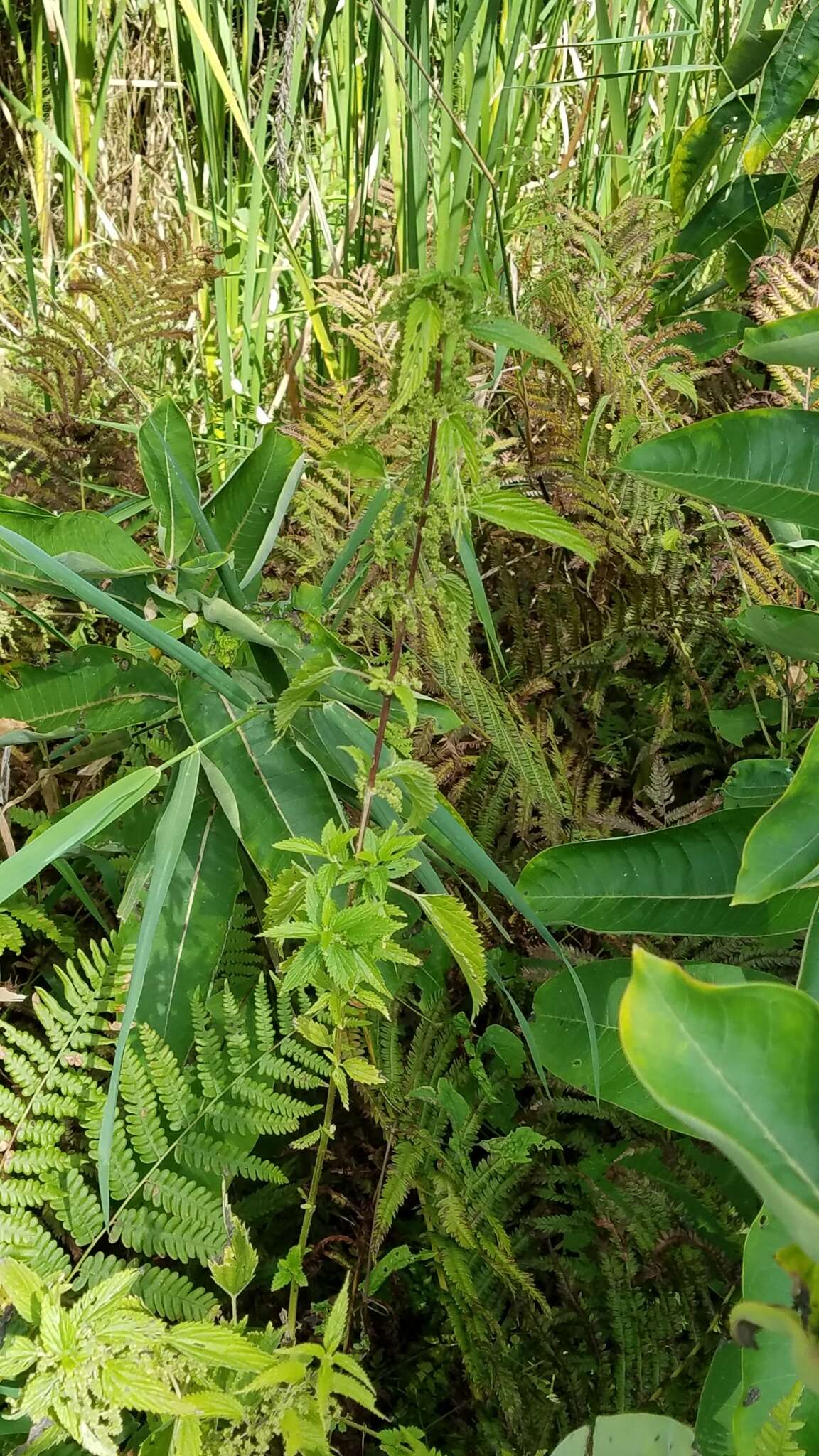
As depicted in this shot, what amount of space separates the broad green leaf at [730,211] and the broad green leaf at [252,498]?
0.79m

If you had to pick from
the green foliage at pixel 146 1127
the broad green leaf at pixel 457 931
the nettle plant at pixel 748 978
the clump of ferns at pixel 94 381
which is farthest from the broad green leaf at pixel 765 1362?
the clump of ferns at pixel 94 381

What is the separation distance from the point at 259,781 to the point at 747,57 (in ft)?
3.87

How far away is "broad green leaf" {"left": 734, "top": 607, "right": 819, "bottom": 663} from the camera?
2.44 feet

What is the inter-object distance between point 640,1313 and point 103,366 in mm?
1255

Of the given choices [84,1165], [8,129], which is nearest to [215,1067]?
[84,1165]

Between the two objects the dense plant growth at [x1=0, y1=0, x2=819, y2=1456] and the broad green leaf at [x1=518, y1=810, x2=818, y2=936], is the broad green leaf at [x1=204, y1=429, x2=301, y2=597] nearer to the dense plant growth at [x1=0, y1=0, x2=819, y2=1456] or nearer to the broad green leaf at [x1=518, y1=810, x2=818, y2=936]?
the dense plant growth at [x1=0, y1=0, x2=819, y2=1456]

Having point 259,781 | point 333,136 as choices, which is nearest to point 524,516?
point 259,781

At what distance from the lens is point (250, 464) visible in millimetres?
890

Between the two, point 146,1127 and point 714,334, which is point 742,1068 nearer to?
point 146,1127

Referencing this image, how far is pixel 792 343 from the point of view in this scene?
0.65 m

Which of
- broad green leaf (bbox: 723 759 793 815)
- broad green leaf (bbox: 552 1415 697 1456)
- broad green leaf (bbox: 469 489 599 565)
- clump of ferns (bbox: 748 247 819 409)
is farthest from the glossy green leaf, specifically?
broad green leaf (bbox: 552 1415 697 1456)

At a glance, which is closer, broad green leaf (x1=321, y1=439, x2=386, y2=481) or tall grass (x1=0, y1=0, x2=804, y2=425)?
broad green leaf (x1=321, y1=439, x2=386, y2=481)

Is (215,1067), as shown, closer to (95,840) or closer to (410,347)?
(95,840)

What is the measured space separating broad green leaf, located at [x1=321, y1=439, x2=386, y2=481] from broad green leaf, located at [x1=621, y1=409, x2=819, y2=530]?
0.19 meters
